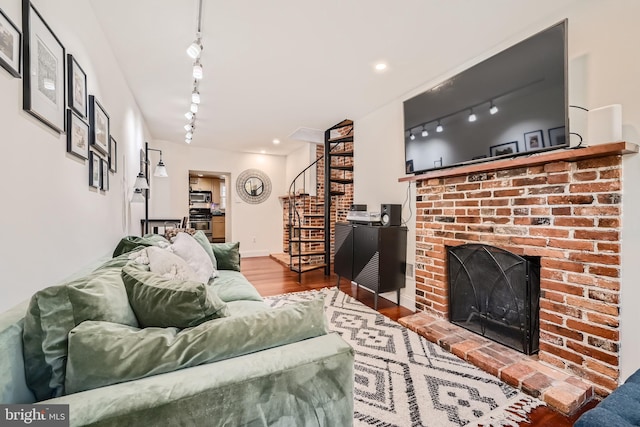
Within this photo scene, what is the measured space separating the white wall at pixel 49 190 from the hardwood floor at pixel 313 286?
2.09 m

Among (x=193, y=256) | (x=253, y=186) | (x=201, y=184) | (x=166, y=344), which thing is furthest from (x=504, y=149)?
(x=201, y=184)

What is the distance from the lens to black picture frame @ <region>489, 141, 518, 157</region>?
1997 mm

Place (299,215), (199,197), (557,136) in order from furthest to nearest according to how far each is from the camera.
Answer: (199,197)
(299,215)
(557,136)

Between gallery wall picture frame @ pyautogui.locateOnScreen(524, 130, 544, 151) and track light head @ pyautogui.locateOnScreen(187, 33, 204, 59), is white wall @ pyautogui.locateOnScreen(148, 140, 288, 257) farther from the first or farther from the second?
gallery wall picture frame @ pyautogui.locateOnScreen(524, 130, 544, 151)

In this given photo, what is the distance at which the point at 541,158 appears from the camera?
181 centimetres

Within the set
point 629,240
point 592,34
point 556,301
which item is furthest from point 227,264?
point 592,34

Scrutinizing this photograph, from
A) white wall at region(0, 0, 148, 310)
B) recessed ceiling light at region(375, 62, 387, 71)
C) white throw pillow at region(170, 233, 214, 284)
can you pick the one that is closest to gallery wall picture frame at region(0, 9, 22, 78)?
white wall at region(0, 0, 148, 310)

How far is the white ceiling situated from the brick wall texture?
1105 mm

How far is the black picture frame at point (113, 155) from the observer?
7.66ft

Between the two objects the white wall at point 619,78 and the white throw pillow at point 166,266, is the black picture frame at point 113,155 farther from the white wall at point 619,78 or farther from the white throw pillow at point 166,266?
the white wall at point 619,78

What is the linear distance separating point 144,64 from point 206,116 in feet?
4.72

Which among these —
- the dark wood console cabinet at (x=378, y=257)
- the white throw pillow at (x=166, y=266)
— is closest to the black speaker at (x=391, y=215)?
the dark wood console cabinet at (x=378, y=257)

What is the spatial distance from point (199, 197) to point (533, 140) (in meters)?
8.47

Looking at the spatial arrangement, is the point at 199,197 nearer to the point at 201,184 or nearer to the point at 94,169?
the point at 201,184
